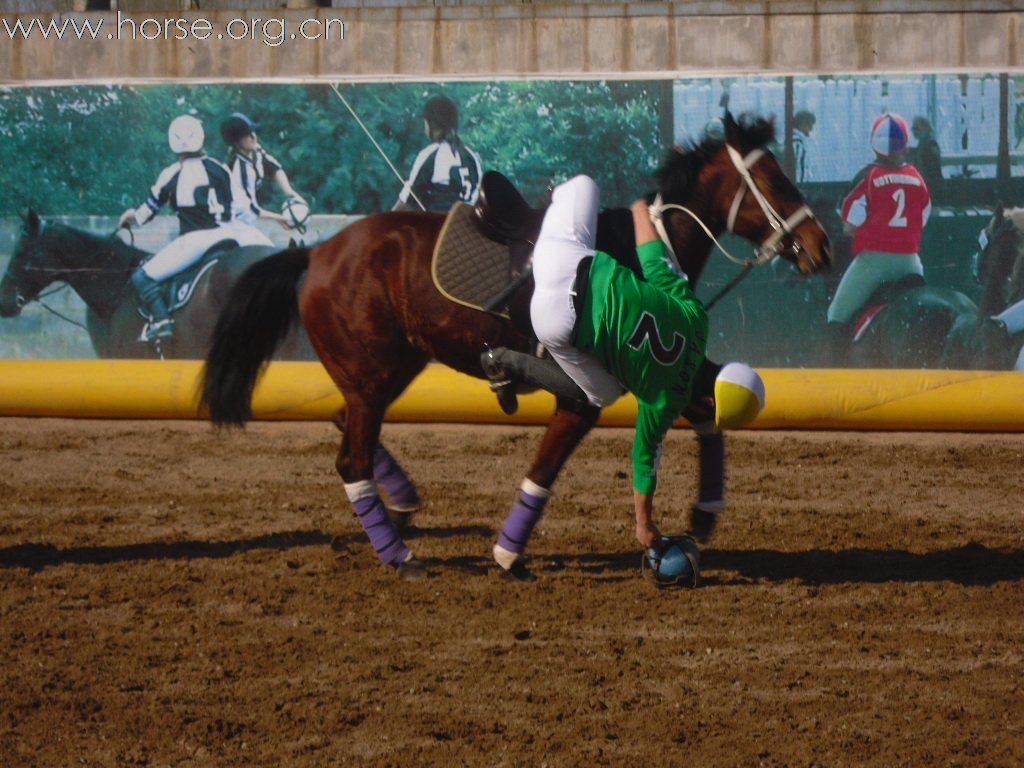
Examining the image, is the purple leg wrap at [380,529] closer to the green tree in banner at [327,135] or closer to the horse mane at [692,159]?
the horse mane at [692,159]

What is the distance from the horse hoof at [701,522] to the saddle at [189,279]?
6966 mm

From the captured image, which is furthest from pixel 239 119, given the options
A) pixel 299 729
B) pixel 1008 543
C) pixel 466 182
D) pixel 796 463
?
pixel 299 729

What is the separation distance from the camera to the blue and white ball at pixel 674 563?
6320mm

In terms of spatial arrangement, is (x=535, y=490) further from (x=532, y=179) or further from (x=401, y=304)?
(x=532, y=179)

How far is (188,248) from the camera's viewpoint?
1253cm

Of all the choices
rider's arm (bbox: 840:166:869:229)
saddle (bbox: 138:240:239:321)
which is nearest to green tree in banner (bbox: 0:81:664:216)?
saddle (bbox: 138:240:239:321)

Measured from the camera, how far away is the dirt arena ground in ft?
14.7

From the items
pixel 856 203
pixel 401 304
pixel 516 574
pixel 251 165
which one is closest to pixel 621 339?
pixel 401 304

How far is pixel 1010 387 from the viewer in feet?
33.9

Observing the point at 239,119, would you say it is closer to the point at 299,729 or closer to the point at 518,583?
the point at 518,583

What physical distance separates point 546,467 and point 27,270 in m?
7.98

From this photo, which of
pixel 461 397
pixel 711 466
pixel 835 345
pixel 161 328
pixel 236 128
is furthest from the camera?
pixel 161 328

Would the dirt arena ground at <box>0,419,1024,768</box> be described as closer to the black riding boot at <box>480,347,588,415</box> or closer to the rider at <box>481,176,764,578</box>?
the rider at <box>481,176,764,578</box>

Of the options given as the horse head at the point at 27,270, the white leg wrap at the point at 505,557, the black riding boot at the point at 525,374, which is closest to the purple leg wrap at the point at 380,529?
the white leg wrap at the point at 505,557
